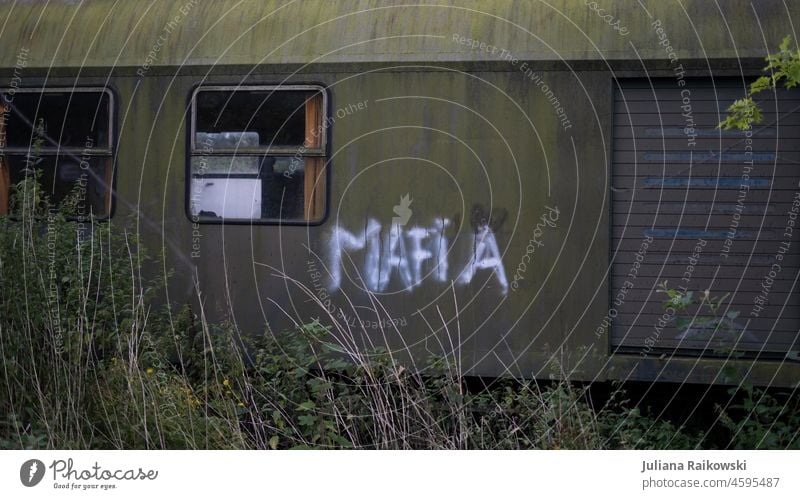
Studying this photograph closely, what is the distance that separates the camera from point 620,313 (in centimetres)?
555

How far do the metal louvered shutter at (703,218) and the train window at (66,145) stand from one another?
311 centimetres

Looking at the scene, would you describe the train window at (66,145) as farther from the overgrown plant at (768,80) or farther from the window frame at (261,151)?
the overgrown plant at (768,80)

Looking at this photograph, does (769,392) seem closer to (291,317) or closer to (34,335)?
(291,317)

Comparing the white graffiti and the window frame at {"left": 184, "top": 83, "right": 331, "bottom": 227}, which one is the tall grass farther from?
the window frame at {"left": 184, "top": 83, "right": 331, "bottom": 227}

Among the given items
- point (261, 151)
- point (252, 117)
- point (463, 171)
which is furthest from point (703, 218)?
point (252, 117)

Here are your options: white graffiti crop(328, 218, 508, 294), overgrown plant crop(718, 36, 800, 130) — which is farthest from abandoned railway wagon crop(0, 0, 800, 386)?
overgrown plant crop(718, 36, 800, 130)

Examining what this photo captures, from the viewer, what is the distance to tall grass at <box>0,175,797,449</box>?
4.54 meters

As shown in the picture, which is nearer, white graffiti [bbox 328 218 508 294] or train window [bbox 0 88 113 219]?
white graffiti [bbox 328 218 508 294]

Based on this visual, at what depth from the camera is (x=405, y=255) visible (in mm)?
5703

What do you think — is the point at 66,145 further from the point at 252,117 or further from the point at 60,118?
the point at 252,117

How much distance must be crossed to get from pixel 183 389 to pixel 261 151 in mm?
1587

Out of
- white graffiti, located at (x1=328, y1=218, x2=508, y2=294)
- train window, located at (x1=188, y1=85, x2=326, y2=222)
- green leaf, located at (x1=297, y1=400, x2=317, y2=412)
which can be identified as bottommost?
green leaf, located at (x1=297, y1=400, x2=317, y2=412)
